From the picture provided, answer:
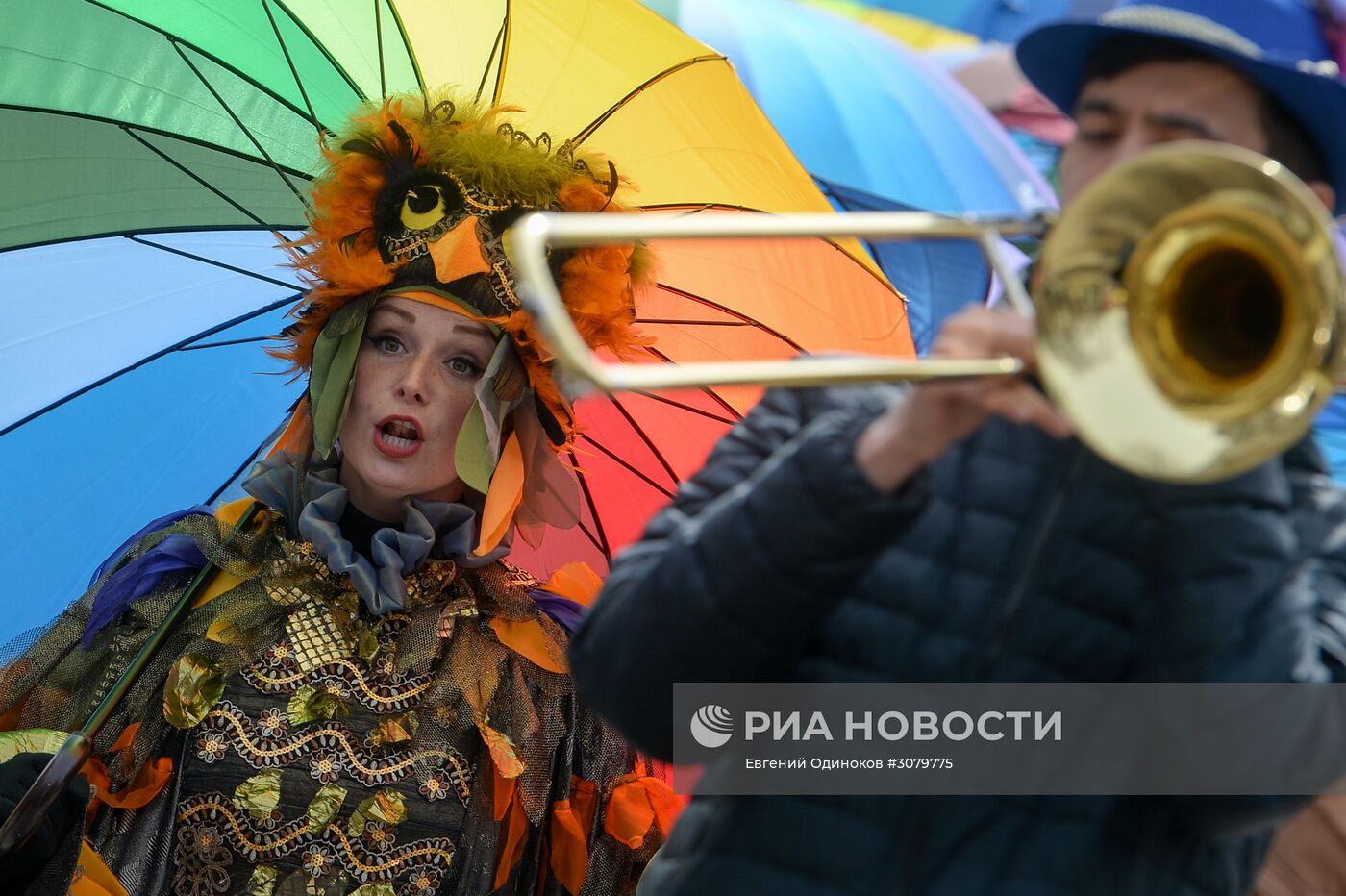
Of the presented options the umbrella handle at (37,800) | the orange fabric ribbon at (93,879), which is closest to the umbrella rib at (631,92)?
the umbrella handle at (37,800)

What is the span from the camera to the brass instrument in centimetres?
139

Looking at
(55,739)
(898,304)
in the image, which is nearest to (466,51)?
(898,304)

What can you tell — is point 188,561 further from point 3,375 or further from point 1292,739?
point 1292,739

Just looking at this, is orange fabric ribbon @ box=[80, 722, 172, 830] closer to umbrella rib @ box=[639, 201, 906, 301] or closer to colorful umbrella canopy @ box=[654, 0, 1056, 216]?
umbrella rib @ box=[639, 201, 906, 301]

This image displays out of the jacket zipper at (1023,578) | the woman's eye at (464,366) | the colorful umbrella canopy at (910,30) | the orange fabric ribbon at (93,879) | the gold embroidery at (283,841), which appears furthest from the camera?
the colorful umbrella canopy at (910,30)

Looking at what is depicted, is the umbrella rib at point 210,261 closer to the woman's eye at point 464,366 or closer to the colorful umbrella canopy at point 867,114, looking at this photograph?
the woman's eye at point 464,366

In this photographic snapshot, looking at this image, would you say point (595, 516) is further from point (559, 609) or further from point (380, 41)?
point (380, 41)

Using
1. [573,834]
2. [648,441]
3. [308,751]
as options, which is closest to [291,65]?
[648,441]

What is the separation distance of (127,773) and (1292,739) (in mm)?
2460

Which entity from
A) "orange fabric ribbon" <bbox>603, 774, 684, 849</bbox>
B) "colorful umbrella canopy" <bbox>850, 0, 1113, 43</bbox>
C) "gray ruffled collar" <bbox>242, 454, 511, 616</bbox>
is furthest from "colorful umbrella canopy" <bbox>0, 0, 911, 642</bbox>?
"colorful umbrella canopy" <bbox>850, 0, 1113, 43</bbox>

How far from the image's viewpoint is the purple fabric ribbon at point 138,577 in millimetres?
3381

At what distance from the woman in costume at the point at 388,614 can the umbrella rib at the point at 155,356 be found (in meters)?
0.13

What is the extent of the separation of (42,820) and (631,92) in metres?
1.85

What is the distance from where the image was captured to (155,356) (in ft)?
11.9
